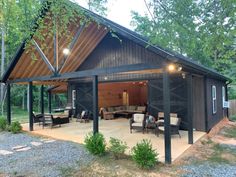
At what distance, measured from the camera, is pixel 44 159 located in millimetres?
6617

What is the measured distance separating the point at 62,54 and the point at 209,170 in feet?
26.6

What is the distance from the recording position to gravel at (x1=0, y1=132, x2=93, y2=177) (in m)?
5.67

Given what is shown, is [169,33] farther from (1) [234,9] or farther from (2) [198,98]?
(2) [198,98]

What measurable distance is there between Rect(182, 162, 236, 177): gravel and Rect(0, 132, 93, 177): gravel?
285 centimetres

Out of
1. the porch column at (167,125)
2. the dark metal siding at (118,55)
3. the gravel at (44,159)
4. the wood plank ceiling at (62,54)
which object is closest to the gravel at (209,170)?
the porch column at (167,125)

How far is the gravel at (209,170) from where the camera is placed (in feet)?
17.0

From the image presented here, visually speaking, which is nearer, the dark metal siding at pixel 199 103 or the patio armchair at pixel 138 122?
the patio armchair at pixel 138 122

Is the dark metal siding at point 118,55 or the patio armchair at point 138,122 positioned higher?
the dark metal siding at point 118,55

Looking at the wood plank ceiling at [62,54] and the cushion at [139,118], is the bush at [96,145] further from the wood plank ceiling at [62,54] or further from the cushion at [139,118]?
the wood plank ceiling at [62,54]

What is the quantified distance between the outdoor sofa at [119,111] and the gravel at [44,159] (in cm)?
601

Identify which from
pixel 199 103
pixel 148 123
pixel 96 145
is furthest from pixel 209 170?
pixel 199 103

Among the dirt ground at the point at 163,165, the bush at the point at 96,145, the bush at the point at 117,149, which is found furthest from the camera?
the bush at the point at 96,145

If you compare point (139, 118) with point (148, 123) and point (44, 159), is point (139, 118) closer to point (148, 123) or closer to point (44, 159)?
point (148, 123)

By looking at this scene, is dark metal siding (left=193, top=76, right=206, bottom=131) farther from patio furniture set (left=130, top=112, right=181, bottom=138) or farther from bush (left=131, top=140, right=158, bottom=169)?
bush (left=131, top=140, right=158, bottom=169)
